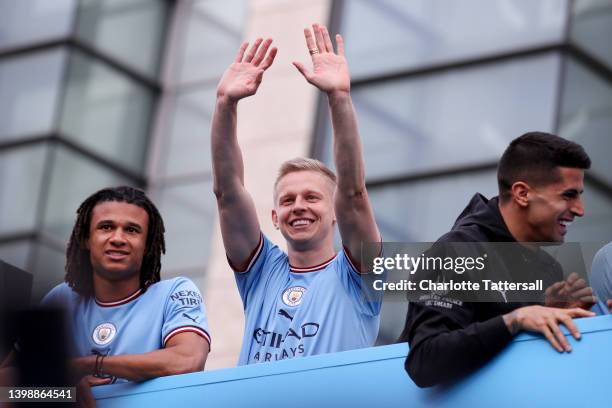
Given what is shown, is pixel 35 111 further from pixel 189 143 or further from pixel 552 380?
pixel 552 380

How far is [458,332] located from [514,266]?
46cm

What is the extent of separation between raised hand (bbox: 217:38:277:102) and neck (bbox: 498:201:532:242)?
4.10ft

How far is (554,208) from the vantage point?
4262mm

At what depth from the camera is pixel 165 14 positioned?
13164 millimetres

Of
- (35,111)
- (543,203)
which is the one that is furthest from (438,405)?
(35,111)

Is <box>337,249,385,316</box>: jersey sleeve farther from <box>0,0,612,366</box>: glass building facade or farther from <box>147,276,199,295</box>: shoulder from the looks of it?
<box>0,0,612,366</box>: glass building facade

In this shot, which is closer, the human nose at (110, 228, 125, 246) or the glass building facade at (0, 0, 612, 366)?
the human nose at (110, 228, 125, 246)

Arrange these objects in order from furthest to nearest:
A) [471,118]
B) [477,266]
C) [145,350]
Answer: [471,118]
[145,350]
[477,266]

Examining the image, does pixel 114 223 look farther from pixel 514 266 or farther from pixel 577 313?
pixel 577 313

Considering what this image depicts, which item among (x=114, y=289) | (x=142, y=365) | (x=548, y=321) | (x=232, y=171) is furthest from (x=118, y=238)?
(x=548, y=321)

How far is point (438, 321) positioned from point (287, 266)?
136cm

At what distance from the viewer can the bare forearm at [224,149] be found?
16.6 feet

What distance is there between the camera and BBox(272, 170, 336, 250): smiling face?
502cm

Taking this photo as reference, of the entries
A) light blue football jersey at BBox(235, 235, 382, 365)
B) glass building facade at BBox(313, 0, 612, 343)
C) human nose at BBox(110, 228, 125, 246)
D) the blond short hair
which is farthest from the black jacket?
glass building facade at BBox(313, 0, 612, 343)
